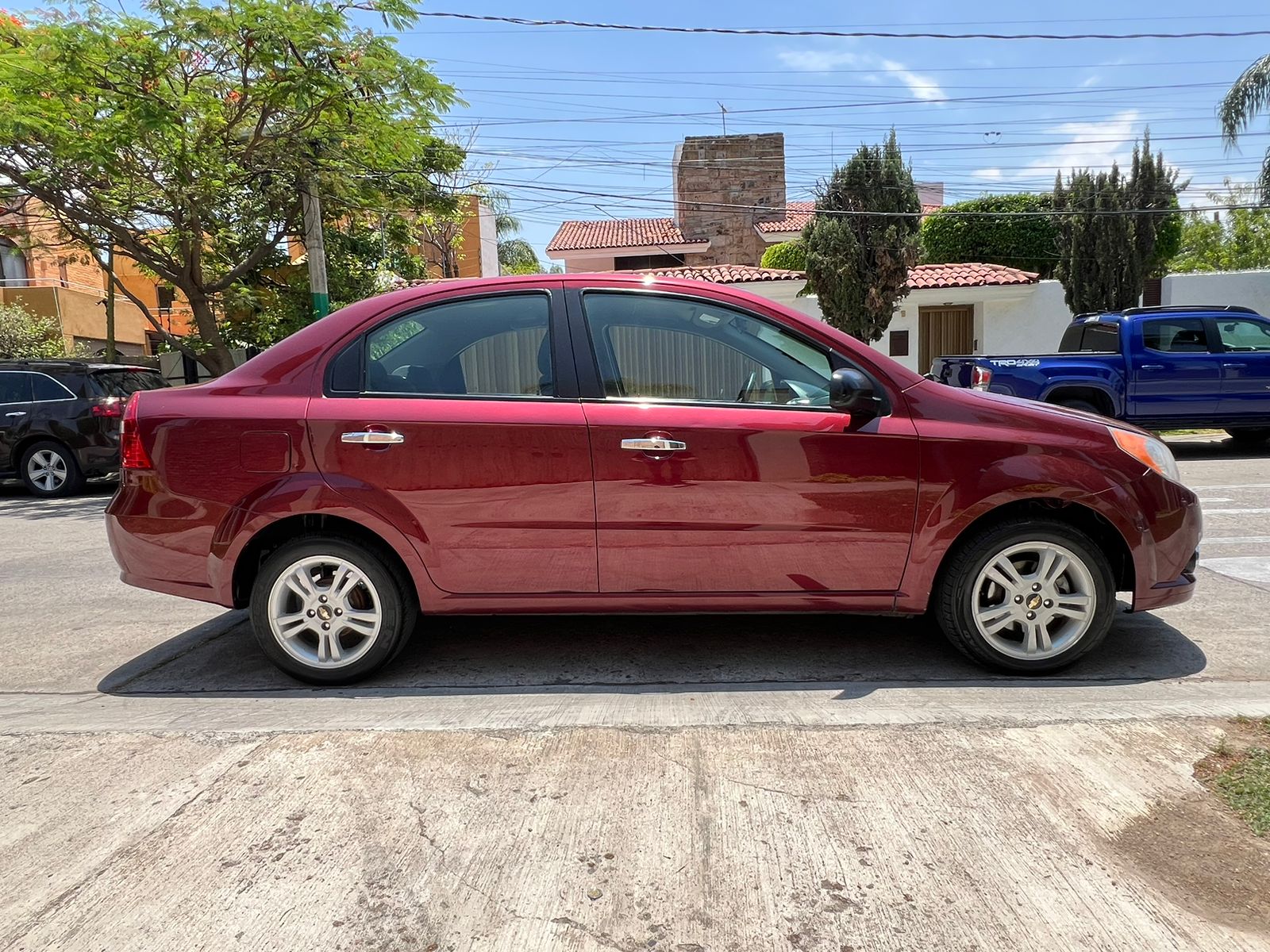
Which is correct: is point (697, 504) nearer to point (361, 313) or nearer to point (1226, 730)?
point (361, 313)

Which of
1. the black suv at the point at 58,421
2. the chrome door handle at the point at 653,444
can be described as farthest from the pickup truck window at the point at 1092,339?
the black suv at the point at 58,421

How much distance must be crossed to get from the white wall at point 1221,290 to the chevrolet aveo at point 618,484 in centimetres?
1883

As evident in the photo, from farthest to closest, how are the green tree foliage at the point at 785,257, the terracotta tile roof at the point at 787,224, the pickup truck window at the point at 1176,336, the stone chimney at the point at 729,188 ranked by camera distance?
1. the stone chimney at the point at 729,188
2. the terracotta tile roof at the point at 787,224
3. the green tree foliage at the point at 785,257
4. the pickup truck window at the point at 1176,336

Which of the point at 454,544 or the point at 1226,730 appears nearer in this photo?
the point at 1226,730

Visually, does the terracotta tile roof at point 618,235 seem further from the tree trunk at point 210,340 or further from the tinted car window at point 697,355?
the tinted car window at point 697,355

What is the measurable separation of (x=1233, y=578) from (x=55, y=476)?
40.2ft

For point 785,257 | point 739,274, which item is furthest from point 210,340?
point 785,257

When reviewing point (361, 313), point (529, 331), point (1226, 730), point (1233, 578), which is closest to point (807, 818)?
point (1226, 730)

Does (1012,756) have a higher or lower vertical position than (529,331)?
lower

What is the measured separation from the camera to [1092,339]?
12.4m

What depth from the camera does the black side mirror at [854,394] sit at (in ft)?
11.6

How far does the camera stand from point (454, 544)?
3.69m

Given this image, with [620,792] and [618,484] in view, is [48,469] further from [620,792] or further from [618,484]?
[620,792]

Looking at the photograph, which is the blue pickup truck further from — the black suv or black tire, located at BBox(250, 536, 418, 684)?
the black suv
